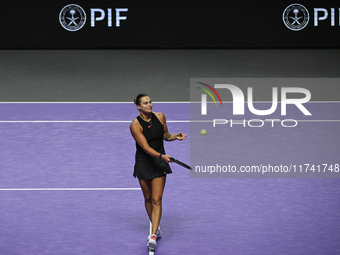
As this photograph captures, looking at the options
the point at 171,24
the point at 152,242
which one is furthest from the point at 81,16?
the point at 152,242

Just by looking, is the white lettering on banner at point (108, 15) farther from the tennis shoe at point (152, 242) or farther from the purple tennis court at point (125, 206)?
the tennis shoe at point (152, 242)

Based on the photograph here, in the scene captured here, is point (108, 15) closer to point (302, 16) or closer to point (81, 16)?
point (81, 16)

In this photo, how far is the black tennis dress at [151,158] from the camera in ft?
20.3

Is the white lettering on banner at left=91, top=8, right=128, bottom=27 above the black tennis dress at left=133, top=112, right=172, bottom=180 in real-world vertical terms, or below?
above

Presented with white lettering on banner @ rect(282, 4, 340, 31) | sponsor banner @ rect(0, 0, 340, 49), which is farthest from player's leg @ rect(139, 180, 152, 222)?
white lettering on banner @ rect(282, 4, 340, 31)

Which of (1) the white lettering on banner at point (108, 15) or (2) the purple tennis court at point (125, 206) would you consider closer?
(2) the purple tennis court at point (125, 206)

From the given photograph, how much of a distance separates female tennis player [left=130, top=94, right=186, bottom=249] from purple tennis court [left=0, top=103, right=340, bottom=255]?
0.53 meters

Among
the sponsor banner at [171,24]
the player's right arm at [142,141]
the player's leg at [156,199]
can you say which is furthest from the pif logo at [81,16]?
the player's leg at [156,199]

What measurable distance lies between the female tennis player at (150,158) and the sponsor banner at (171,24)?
1185cm

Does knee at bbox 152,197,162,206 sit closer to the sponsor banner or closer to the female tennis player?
the female tennis player

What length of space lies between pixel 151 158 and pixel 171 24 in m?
12.0

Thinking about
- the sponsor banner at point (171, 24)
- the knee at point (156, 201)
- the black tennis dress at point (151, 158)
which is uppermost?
the sponsor banner at point (171, 24)

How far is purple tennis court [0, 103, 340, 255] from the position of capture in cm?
632

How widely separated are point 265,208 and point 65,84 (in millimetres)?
8910
